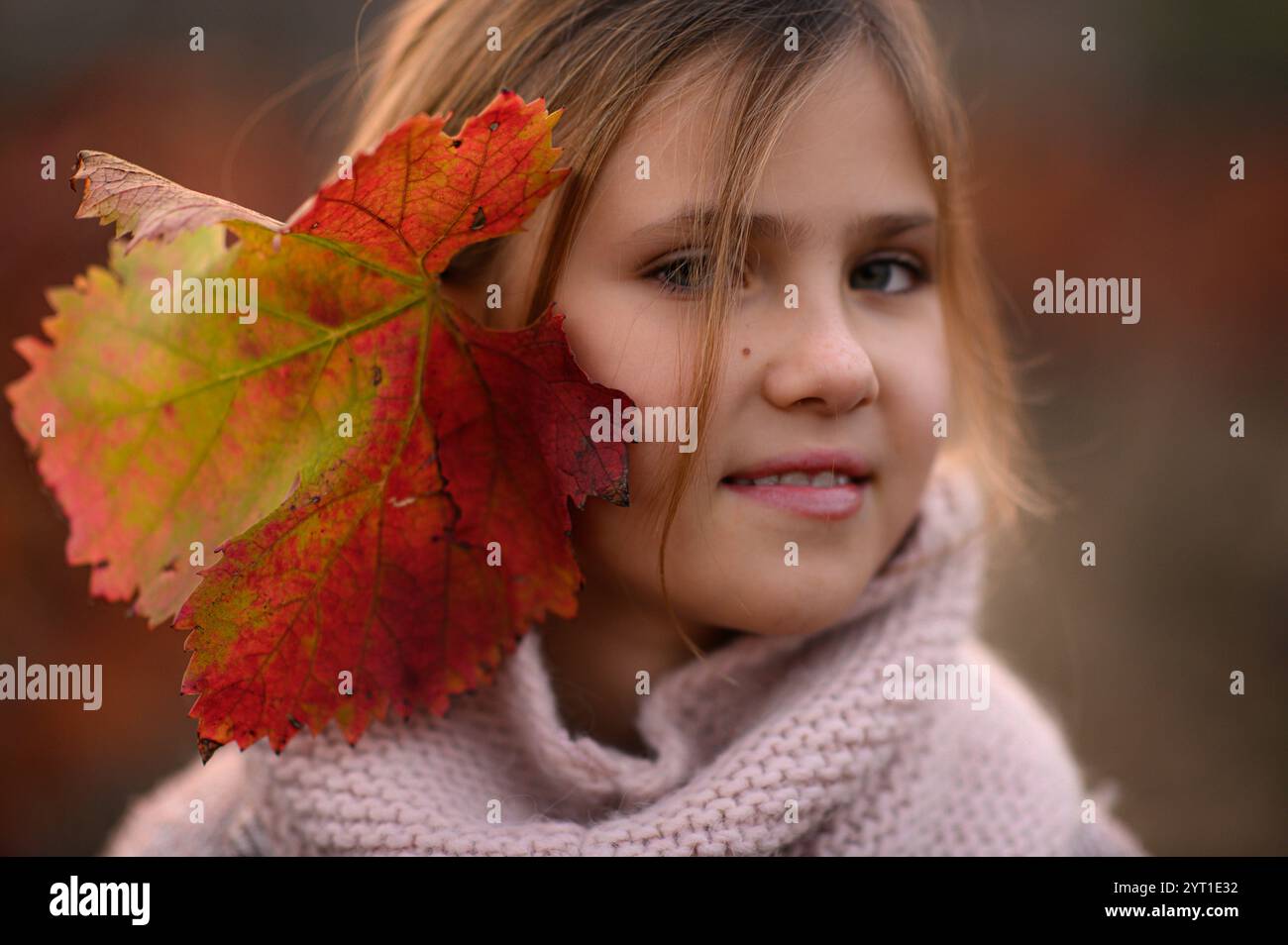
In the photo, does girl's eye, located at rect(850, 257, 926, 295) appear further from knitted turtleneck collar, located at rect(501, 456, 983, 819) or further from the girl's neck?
the girl's neck

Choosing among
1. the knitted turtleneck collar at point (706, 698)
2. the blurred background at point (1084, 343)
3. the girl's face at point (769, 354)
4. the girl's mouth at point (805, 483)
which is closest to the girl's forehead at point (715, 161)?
the girl's face at point (769, 354)

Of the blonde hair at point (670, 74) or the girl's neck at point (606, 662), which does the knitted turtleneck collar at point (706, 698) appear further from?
the blonde hair at point (670, 74)

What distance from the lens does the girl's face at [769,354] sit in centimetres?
73

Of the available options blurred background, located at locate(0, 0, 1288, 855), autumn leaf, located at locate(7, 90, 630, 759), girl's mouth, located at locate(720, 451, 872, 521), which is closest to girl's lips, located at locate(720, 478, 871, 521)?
girl's mouth, located at locate(720, 451, 872, 521)

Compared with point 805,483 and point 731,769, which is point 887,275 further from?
point 731,769

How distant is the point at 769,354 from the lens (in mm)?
738

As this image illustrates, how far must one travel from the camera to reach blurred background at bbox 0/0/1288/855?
150 centimetres

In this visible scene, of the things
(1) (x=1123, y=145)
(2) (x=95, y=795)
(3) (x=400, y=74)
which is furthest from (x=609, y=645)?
(1) (x=1123, y=145)

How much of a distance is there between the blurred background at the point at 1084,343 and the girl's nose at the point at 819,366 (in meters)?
0.80

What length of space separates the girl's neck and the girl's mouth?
184mm

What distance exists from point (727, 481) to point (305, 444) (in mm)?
297

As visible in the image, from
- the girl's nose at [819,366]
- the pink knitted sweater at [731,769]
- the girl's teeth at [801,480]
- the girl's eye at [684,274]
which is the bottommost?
the pink knitted sweater at [731,769]

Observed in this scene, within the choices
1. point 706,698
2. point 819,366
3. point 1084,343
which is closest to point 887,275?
point 819,366

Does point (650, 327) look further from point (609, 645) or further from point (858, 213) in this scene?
point (609, 645)
